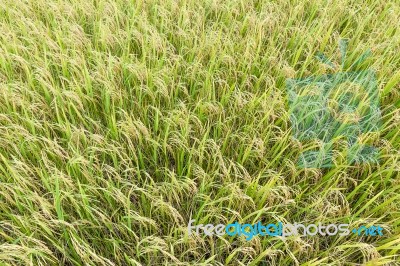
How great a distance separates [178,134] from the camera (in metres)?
1.44

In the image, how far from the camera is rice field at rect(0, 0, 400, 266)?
1210mm

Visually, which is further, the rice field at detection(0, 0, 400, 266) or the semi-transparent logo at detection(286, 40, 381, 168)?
the semi-transparent logo at detection(286, 40, 381, 168)

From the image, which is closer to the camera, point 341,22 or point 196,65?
point 196,65

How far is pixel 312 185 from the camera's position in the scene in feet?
4.48

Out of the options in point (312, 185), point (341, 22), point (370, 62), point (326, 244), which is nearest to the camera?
point (326, 244)

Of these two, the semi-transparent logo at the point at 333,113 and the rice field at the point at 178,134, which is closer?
the rice field at the point at 178,134

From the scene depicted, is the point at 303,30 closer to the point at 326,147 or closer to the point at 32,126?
the point at 326,147

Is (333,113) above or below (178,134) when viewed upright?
above

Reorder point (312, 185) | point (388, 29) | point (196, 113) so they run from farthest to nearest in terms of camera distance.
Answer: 1. point (388, 29)
2. point (196, 113)
3. point (312, 185)

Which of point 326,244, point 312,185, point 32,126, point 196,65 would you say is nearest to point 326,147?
point 312,185

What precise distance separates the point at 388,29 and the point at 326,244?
1.25 metres

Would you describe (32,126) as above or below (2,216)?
above

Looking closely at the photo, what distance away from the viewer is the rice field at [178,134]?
121cm

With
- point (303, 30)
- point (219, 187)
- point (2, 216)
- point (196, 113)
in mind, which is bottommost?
point (2, 216)
